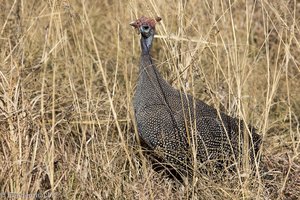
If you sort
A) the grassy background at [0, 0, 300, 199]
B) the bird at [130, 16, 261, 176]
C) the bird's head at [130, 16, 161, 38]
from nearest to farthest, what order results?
1. the grassy background at [0, 0, 300, 199]
2. the bird at [130, 16, 261, 176]
3. the bird's head at [130, 16, 161, 38]

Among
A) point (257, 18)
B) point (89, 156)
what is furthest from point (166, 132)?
point (257, 18)

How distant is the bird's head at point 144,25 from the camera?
304 centimetres

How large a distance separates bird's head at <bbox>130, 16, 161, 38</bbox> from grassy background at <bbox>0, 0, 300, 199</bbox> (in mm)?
60

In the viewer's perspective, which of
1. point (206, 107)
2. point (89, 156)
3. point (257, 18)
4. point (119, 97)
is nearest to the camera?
point (89, 156)

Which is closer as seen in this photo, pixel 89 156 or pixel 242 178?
pixel 242 178

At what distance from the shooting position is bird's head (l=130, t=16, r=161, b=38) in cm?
304

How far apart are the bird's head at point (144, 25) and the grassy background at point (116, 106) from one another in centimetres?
6

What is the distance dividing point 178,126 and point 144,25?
49 centimetres

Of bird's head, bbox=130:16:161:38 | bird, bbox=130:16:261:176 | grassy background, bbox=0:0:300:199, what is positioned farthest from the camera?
bird's head, bbox=130:16:161:38

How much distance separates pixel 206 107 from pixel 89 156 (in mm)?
570

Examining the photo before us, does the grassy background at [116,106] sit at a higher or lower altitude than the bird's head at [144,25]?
lower

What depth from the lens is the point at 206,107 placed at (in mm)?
3023

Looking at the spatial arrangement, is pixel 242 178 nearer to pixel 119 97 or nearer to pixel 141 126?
pixel 141 126

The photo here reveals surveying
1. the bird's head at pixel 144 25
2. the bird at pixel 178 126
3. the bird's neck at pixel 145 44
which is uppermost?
the bird's head at pixel 144 25
